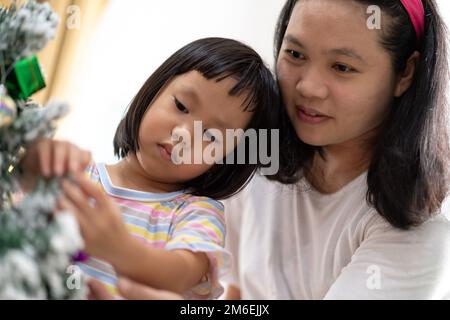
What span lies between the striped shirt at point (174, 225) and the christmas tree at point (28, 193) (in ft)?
0.47

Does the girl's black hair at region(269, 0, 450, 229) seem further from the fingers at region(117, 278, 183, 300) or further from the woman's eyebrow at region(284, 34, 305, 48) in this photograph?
the fingers at region(117, 278, 183, 300)

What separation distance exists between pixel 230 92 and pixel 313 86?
13 cm

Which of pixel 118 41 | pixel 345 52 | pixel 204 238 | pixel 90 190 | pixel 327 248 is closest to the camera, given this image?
pixel 90 190

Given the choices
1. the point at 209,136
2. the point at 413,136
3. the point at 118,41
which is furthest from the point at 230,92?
the point at 118,41

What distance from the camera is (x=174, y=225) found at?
76 centimetres

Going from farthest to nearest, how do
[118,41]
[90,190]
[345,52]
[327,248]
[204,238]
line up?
[118,41] < [327,248] < [345,52] < [204,238] < [90,190]

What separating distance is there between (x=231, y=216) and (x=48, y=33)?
2.23ft

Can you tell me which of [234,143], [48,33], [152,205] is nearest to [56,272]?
[48,33]

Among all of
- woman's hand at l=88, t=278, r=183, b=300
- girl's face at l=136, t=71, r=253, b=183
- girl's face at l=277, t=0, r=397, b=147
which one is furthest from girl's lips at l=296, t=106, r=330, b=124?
woman's hand at l=88, t=278, r=183, b=300

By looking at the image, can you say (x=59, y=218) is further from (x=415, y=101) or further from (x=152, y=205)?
(x=415, y=101)

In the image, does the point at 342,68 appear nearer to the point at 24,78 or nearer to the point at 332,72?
the point at 332,72

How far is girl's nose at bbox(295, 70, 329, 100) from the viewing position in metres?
0.86

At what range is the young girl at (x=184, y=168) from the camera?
0.67 meters

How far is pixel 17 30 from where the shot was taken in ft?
1.75
